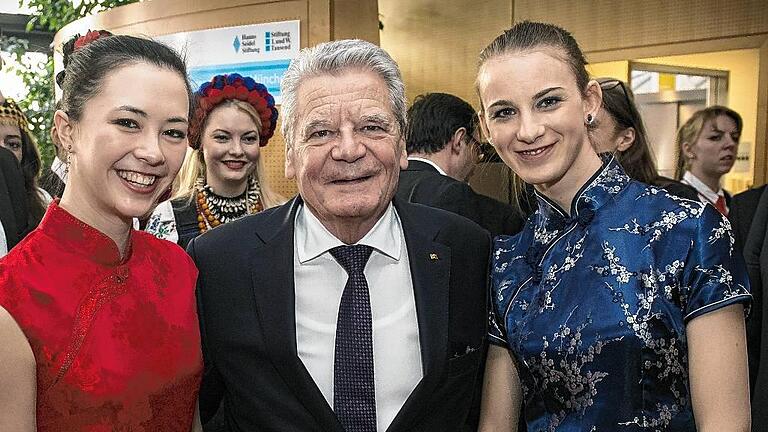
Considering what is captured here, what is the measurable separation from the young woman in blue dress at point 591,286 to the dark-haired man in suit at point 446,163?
4.82ft

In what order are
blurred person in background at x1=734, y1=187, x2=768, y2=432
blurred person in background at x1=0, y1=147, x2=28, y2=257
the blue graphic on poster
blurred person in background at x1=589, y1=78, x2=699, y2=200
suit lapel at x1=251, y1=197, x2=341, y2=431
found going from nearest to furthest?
suit lapel at x1=251, y1=197, x2=341, y2=431 < blurred person in background at x1=734, y1=187, x2=768, y2=432 < blurred person in background at x1=589, y1=78, x2=699, y2=200 < blurred person in background at x1=0, y1=147, x2=28, y2=257 < the blue graphic on poster

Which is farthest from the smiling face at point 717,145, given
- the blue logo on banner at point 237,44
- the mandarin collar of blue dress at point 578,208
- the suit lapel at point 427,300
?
the suit lapel at point 427,300

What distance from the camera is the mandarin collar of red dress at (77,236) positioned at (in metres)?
1.58

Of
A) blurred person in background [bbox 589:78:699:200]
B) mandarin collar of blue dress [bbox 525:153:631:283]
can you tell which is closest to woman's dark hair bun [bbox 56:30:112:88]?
mandarin collar of blue dress [bbox 525:153:631:283]

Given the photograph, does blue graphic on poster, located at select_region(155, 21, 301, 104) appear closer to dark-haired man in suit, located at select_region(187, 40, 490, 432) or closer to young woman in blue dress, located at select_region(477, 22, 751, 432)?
dark-haired man in suit, located at select_region(187, 40, 490, 432)

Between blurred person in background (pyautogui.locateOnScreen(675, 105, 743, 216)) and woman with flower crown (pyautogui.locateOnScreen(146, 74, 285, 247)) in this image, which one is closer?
woman with flower crown (pyautogui.locateOnScreen(146, 74, 285, 247))

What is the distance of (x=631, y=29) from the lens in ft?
22.6

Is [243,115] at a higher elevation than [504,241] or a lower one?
higher

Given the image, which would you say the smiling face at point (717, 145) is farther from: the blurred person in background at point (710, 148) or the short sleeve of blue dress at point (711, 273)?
the short sleeve of blue dress at point (711, 273)

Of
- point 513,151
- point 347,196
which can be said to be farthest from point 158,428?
point 513,151

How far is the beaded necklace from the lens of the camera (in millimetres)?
3322

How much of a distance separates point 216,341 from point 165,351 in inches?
7.9

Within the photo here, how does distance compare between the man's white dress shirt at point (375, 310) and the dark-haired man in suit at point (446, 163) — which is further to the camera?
the dark-haired man in suit at point (446, 163)

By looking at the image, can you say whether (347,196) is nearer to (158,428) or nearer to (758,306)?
(158,428)
